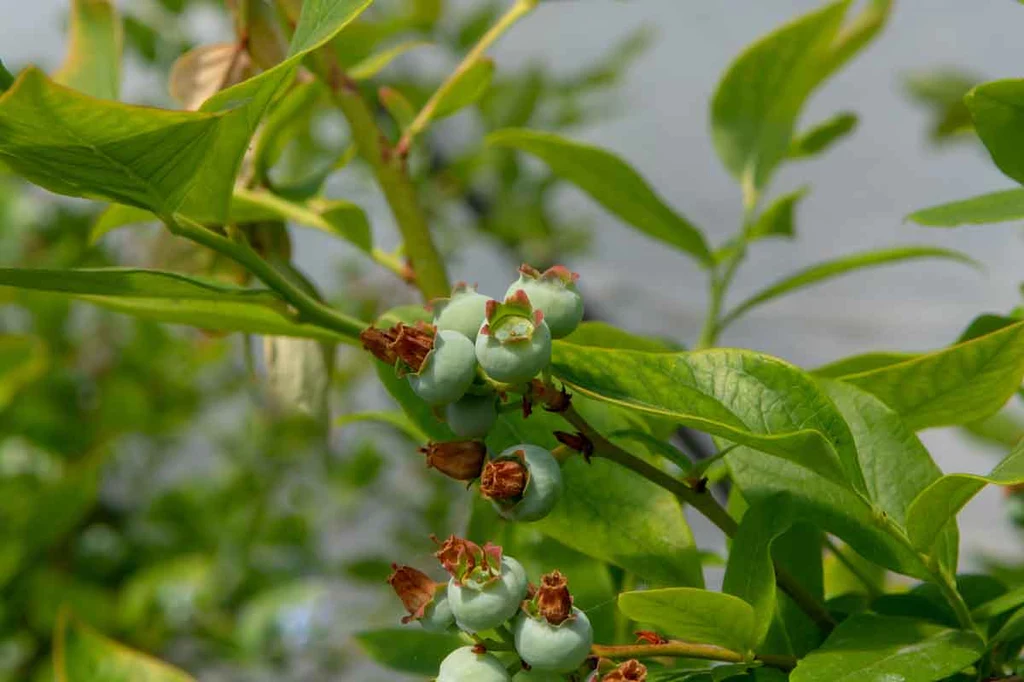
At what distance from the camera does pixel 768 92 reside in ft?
1.99

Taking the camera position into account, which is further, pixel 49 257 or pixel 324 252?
pixel 324 252

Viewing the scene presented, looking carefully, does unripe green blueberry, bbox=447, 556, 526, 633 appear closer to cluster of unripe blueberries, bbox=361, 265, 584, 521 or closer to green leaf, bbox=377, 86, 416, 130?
cluster of unripe blueberries, bbox=361, 265, 584, 521

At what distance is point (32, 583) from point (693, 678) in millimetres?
1316

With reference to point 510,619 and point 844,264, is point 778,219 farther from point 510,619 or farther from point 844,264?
point 510,619

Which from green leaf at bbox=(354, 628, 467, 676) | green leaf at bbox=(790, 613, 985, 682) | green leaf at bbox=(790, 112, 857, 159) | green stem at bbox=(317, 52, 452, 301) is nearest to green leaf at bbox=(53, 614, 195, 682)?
green leaf at bbox=(354, 628, 467, 676)

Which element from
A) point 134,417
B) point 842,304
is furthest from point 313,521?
point 842,304

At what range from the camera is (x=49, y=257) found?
180cm

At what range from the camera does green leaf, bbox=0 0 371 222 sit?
29 cm

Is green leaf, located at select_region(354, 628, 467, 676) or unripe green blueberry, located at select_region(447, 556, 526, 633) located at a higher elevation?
unripe green blueberry, located at select_region(447, 556, 526, 633)

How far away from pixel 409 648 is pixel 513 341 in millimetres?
210

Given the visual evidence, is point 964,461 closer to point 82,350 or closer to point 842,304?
point 842,304

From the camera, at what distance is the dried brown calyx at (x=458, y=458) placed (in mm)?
332

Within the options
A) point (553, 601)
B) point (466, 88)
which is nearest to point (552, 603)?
point (553, 601)

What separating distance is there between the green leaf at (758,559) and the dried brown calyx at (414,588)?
0.10m
